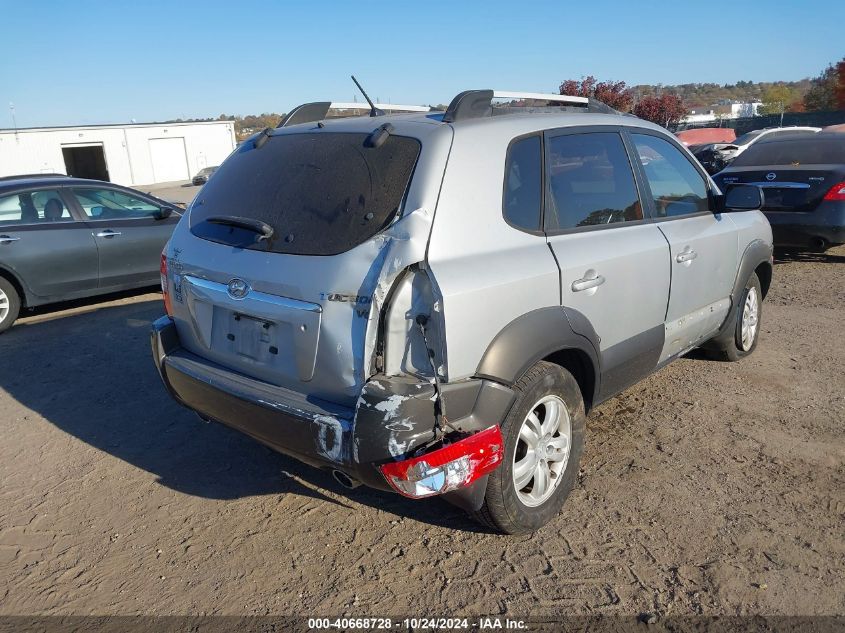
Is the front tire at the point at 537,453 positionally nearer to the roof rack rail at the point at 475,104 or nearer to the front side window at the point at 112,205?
the roof rack rail at the point at 475,104

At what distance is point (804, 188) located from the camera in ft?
26.6

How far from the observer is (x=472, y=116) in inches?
122

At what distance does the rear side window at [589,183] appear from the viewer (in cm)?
330

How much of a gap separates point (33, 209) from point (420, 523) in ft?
19.9

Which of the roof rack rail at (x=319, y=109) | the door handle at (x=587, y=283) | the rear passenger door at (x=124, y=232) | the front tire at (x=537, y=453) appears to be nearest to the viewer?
the front tire at (x=537, y=453)

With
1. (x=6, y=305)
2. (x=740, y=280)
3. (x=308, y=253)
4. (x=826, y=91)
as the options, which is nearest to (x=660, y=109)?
(x=826, y=91)

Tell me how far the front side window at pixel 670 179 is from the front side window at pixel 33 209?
20.3 feet

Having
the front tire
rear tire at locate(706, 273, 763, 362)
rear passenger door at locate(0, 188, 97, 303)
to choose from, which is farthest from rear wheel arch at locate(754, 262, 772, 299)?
rear passenger door at locate(0, 188, 97, 303)

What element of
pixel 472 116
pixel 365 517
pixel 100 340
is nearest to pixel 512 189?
pixel 472 116

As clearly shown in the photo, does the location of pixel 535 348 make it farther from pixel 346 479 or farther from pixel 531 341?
pixel 346 479

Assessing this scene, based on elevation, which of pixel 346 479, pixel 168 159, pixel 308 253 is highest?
pixel 308 253

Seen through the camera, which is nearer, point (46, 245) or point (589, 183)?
point (589, 183)

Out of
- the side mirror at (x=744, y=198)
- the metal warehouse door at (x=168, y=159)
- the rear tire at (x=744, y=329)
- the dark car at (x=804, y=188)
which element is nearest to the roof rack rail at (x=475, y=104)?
the side mirror at (x=744, y=198)

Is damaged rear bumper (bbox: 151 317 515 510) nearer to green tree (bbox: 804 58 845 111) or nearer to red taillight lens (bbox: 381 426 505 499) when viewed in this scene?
red taillight lens (bbox: 381 426 505 499)
